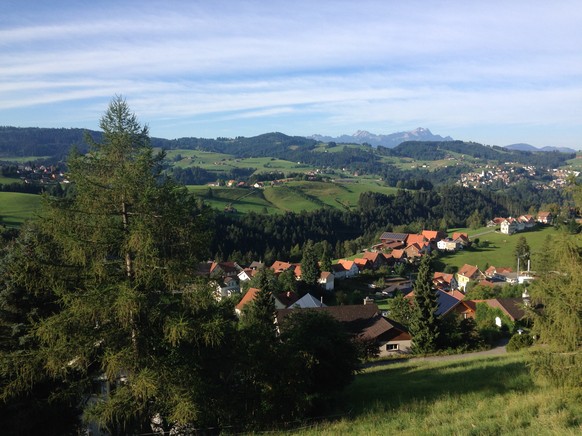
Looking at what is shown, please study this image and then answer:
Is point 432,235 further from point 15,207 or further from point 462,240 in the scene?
point 15,207

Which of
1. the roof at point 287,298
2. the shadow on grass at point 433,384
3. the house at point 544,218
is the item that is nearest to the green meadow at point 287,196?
the house at point 544,218

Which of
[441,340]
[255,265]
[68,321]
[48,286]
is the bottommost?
[255,265]

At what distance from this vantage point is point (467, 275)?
2557 inches

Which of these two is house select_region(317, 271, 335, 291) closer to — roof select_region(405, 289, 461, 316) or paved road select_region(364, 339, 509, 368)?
roof select_region(405, 289, 461, 316)

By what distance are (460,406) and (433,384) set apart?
464 cm

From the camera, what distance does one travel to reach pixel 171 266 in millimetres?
8352

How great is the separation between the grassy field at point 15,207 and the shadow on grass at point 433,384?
2768 inches

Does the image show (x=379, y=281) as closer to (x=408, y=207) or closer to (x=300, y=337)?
(x=300, y=337)

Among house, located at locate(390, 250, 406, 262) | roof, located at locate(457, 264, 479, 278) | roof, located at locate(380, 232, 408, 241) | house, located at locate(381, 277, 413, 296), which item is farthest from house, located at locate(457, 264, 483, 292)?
roof, located at locate(380, 232, 408, 241)

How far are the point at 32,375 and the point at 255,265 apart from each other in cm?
6887

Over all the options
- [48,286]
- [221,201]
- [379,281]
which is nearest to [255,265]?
[379,281]

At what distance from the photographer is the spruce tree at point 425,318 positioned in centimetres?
2877

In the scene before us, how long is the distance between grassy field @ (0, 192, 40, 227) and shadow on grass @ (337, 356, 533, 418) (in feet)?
231

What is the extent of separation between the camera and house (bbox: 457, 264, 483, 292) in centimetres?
6419
